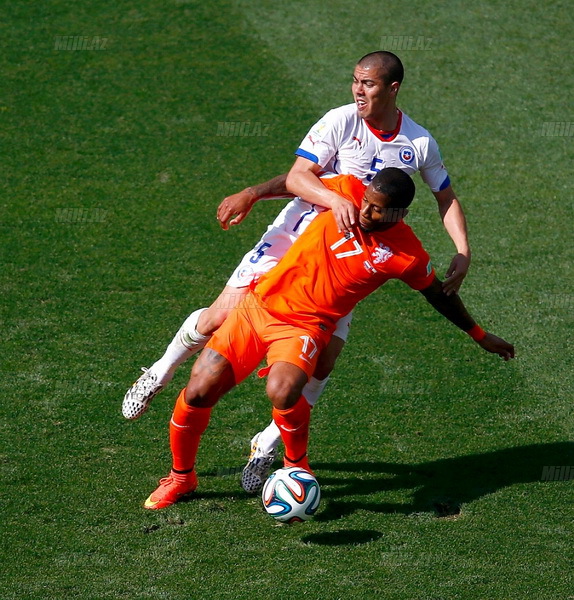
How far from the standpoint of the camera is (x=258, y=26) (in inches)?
506

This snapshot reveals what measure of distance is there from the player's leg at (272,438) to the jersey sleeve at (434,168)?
1078 mm

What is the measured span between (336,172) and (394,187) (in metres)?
0.84

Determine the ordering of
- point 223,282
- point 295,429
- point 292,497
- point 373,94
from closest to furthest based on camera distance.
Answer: point 292,497 → point 295,429 → point 373,94 → point 223,282

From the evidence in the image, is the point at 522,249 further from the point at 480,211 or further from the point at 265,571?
the point at 265,571

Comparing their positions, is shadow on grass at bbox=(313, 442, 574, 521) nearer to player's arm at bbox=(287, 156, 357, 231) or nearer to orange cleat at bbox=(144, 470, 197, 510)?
orange cleat at bbox=(144, 470, 197, 510)

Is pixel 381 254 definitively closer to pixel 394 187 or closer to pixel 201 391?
pixel 394 187

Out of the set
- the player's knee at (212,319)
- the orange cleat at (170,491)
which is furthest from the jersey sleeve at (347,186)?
the orange cleat at (170,491)

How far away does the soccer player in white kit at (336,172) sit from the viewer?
6.11m

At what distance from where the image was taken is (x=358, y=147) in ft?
20.4

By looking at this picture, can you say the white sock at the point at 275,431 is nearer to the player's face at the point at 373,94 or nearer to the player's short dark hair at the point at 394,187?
the player's short dark hair at the point at 394,187

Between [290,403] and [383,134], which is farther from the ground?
[383,134]

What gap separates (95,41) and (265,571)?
29.5 feet

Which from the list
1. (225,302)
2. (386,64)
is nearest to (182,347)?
(225,302)

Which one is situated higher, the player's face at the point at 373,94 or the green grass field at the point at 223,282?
the player's face at the point at 373,94
